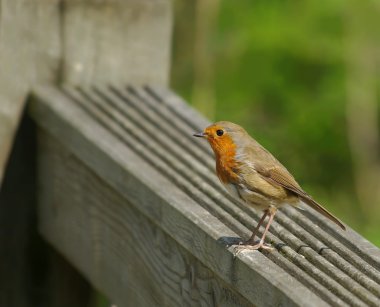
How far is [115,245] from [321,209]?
70 cm

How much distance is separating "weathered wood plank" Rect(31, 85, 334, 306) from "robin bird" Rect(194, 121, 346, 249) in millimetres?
237

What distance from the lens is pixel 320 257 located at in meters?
2.58

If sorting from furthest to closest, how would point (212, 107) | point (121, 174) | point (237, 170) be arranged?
point (212, 107), point (237, 170), point (121, 174)

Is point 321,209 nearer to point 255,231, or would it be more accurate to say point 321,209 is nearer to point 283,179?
point 255,231

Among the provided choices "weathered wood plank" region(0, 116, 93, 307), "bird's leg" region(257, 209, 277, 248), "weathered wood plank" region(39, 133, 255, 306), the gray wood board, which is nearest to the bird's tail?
"bird's leg" region(257, 209, 277, 248)

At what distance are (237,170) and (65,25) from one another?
2.69 ft

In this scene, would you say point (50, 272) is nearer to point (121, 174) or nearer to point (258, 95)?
point (121, 174)

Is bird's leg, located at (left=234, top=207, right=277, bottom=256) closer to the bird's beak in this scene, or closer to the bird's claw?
the bird's claw

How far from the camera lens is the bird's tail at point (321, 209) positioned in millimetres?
2814

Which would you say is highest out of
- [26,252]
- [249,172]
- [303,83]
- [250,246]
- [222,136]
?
[250,246]

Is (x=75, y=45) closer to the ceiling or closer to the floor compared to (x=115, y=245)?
closer to the ceiling

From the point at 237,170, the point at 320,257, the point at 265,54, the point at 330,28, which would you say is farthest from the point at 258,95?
the point at 320,257

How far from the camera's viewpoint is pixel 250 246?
2.59 metres

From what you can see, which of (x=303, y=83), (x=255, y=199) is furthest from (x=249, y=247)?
(x=303, y=83)
